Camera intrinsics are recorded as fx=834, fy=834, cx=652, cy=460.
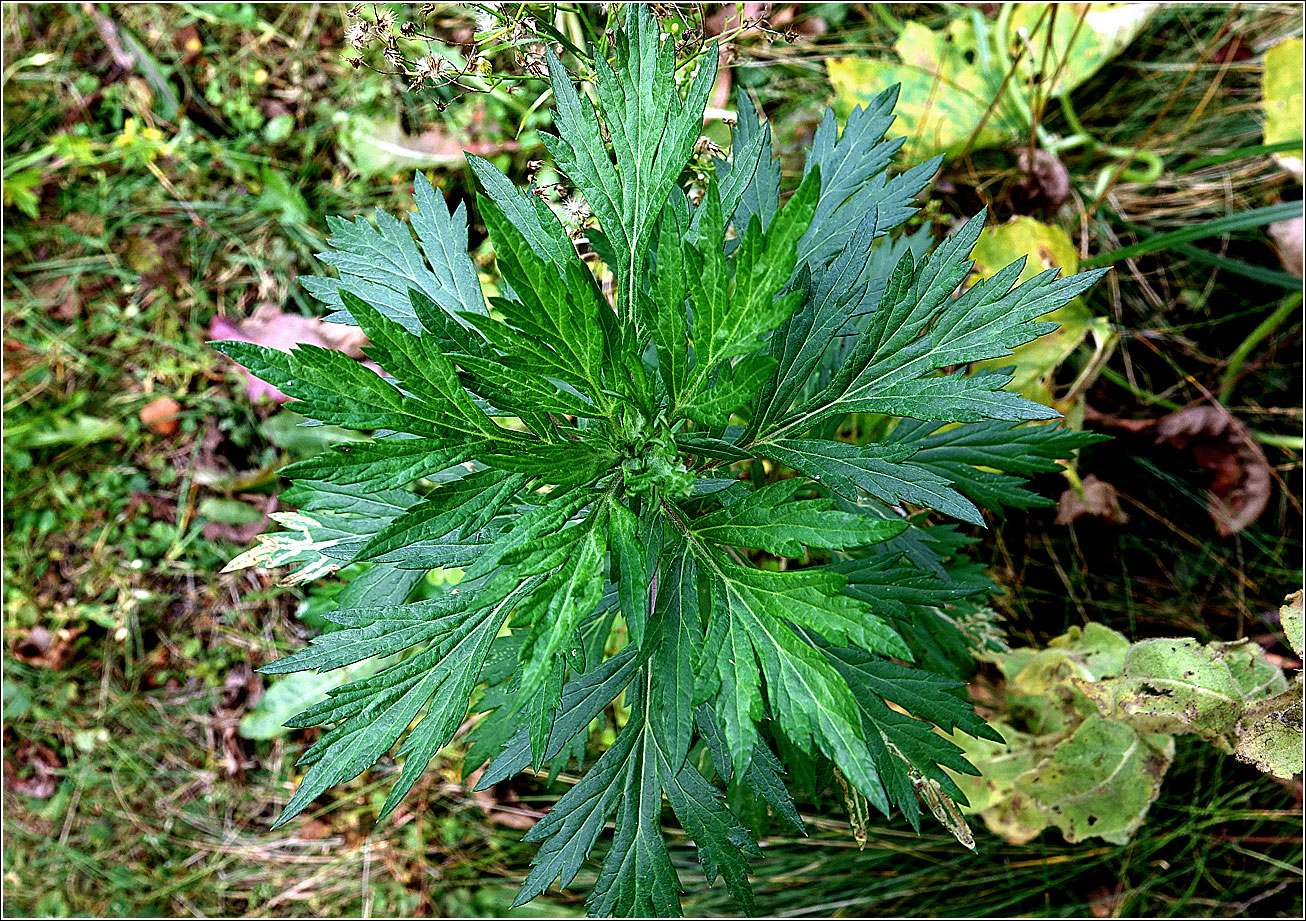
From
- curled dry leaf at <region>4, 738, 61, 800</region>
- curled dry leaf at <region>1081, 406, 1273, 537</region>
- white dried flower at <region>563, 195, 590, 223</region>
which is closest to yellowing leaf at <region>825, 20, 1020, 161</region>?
curled dry leaf at <region>1081, 406, 1273, 537</region>

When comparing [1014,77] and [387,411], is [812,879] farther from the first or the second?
[1014,77]

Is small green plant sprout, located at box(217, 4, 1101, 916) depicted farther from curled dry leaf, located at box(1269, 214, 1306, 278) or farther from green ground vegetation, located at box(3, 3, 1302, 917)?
curled dry leaf, located at box(1269, 214, 1306, 278)

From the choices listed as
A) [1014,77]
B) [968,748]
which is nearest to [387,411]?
[968,748]

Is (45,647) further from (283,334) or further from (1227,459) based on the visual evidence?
(1227,459)

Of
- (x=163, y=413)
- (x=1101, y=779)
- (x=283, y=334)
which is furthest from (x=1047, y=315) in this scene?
(x=163, y=413)

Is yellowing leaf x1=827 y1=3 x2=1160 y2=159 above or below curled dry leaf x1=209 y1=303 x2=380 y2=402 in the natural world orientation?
above

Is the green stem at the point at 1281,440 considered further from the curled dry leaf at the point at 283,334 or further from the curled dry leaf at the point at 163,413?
the curled dry leaf at the point at 163,413

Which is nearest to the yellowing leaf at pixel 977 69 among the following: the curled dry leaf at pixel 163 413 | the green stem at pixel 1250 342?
the green stem at pixel 1250 342
